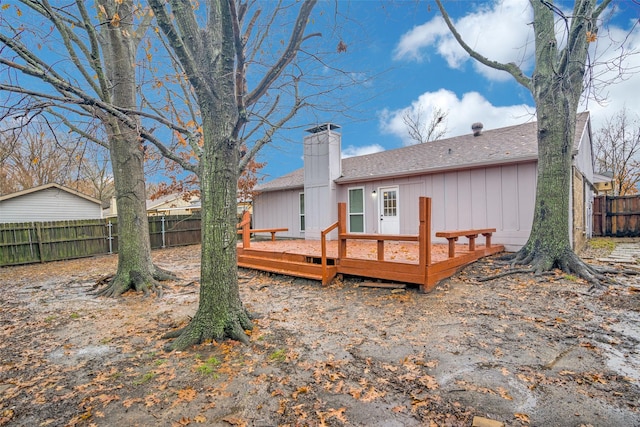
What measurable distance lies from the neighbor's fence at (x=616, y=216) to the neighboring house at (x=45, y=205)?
944 inches

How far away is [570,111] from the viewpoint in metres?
6.28

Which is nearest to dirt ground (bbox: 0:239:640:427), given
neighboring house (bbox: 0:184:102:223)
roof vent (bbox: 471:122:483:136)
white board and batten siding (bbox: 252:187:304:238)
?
roof vent (bbox: 471:122:483:136)

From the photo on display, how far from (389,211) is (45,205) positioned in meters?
16.8

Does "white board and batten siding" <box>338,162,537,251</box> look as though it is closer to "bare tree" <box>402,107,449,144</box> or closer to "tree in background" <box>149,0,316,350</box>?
"tree in background" <box>149,0,316,350</box>

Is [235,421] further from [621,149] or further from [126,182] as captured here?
[621,149]

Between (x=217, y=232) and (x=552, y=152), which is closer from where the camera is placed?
(x=217, y=232)

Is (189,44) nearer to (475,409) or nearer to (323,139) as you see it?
(475,409)

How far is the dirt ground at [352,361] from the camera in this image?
7.86 feet

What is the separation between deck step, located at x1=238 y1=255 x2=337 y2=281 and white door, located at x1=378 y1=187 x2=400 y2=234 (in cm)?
407

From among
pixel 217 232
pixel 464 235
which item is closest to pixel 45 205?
pixel 217 232

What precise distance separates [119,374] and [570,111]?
27.9 ft

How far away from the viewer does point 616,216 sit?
1385 cm

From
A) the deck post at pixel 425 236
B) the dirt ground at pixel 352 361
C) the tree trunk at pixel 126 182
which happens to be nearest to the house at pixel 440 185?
the dirt ground at pixel 352 361

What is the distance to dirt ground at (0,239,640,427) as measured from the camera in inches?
94.3
